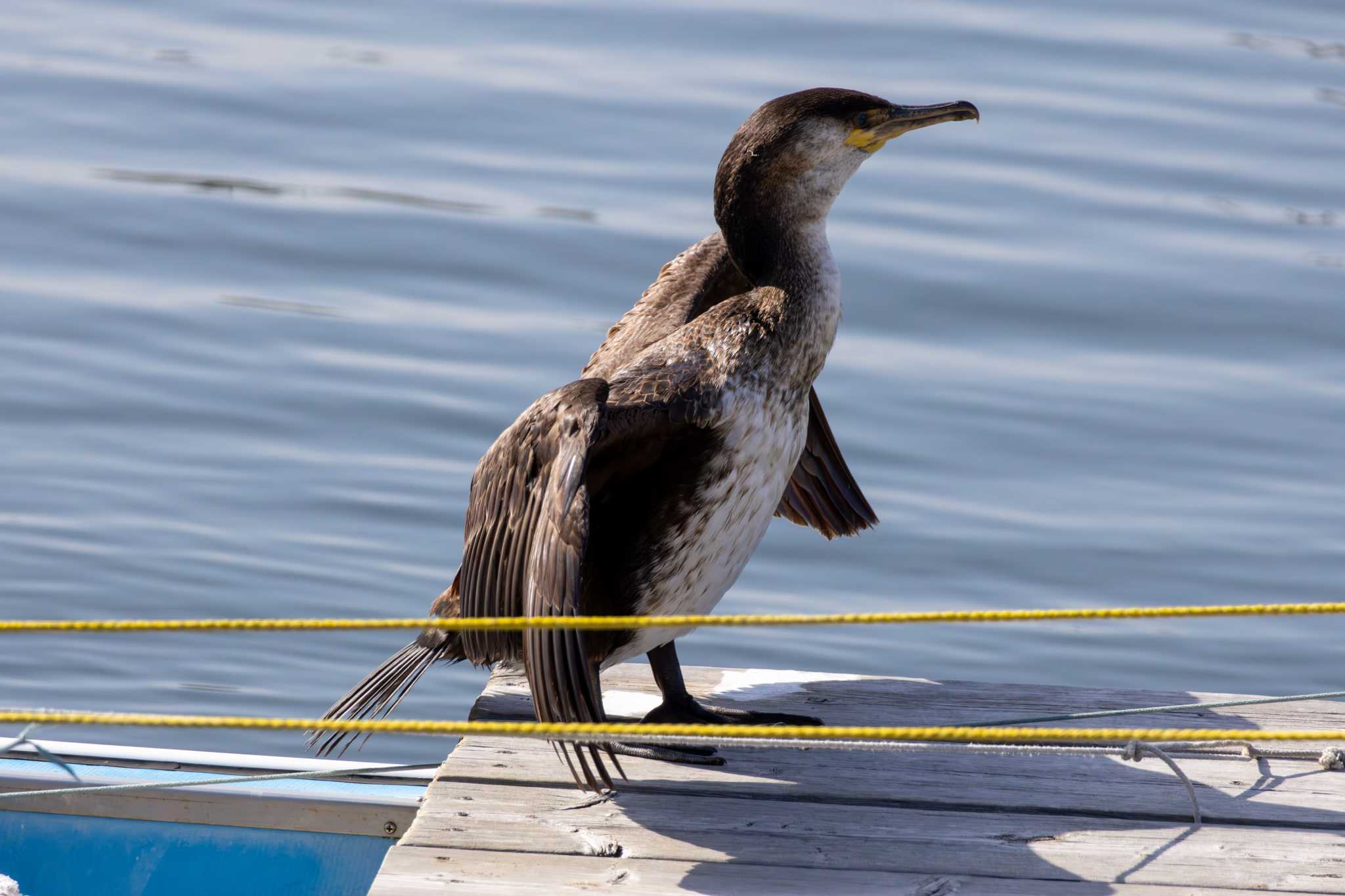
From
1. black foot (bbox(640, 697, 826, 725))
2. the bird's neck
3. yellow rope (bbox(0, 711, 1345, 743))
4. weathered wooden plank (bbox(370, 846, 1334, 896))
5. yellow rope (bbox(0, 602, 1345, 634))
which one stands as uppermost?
the bird's neck

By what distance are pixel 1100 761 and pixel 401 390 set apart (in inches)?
178

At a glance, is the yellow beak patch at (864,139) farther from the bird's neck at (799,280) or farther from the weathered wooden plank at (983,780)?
the weathered wooden plank at (983,780)

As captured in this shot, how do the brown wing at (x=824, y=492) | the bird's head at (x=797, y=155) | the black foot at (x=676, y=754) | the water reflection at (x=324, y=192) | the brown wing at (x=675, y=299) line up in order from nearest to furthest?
1. the black foot at (x=676, y=754)
2. the bird's head at (x=797, y=155)
3. the brown wing at (x=675, y=299)
4. the brown wing at (x=824, y=492)
5. the water reflection at (x=324, y=192)

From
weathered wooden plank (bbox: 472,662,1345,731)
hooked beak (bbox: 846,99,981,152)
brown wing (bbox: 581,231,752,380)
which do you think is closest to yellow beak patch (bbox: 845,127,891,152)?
hooked beak (bbox: 846,99,981,152)

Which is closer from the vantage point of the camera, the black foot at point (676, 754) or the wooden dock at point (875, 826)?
the wooden dock at point (875, 826)

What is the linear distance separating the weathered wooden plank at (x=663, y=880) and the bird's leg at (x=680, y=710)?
0.65 m

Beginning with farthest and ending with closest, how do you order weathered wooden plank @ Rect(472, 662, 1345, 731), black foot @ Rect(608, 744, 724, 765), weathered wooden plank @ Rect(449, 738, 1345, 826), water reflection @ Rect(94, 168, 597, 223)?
water reflection @ Rect(94, 168, 597, 223) → weathered wooden plank @ Rect(472, 662, 1345, 731) → black foot @ Rect(608, 744, 724, 765) → weathered wooden plank @ Rect(449, 738, 1345, 826)

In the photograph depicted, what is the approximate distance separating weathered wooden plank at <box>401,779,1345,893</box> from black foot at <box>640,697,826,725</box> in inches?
13.7

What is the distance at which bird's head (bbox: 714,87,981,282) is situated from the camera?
3.80m

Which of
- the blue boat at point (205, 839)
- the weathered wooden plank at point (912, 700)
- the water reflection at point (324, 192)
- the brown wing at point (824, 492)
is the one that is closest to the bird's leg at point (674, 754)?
the weathered wooden plank at point (912, 700)

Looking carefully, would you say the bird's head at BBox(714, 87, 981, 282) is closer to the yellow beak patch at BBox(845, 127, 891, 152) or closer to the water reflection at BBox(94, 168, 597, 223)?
the yellow beak patch at BBox(845, 127, 891, 152)

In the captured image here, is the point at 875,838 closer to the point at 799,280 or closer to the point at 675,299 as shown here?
the point at 799,280

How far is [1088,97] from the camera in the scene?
10.8 metres

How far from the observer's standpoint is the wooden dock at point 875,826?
10.3ft
